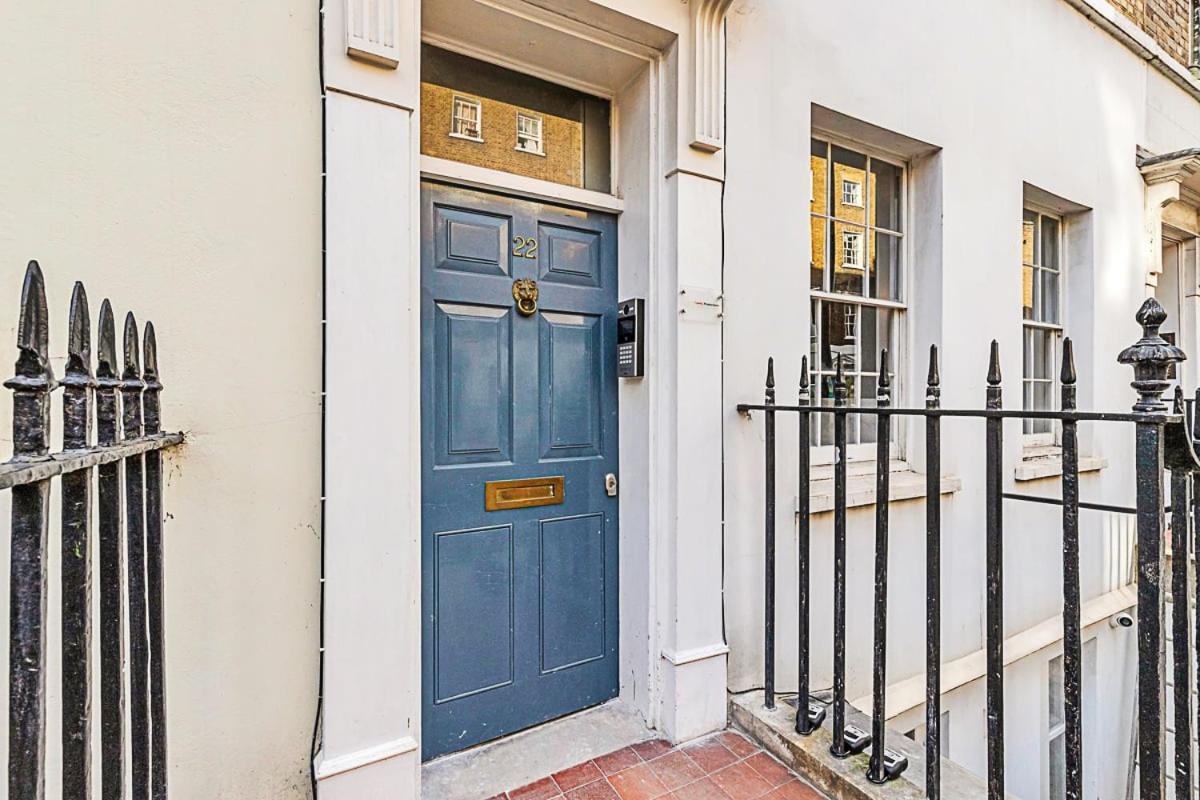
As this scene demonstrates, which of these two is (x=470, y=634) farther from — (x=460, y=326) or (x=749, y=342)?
(x=749, y=342)

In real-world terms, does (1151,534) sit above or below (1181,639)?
above

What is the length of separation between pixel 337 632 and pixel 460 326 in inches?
43.1

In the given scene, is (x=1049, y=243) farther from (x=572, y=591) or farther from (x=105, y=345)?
(x=105, y=345)

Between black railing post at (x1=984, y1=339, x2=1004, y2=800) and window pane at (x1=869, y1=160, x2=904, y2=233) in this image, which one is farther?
window pane at (x1=869, y1=160, x2=904, y2=233)

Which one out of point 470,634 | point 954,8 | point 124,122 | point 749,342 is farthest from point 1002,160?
point 124,122

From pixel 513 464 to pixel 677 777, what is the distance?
4.16 feet

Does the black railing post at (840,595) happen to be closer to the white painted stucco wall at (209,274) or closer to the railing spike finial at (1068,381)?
the railing spike finial at (1068,381)

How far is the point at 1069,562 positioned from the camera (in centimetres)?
150

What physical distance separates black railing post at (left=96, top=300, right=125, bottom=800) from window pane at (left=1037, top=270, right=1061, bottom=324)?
5225 millimetres

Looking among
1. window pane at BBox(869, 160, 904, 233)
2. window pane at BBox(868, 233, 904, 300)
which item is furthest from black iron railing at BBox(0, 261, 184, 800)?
window pane at BBox(869, 160, 904, 233)

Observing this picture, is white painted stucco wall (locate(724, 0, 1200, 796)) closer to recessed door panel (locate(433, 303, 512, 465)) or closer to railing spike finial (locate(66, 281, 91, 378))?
recessed door panel (locate(433, 303, 512, 465))

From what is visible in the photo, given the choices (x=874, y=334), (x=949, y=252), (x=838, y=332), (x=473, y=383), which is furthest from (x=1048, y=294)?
(x=473, y=383)

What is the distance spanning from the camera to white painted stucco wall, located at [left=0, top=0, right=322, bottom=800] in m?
Result: 1.48

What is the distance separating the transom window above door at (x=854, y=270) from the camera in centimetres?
296
